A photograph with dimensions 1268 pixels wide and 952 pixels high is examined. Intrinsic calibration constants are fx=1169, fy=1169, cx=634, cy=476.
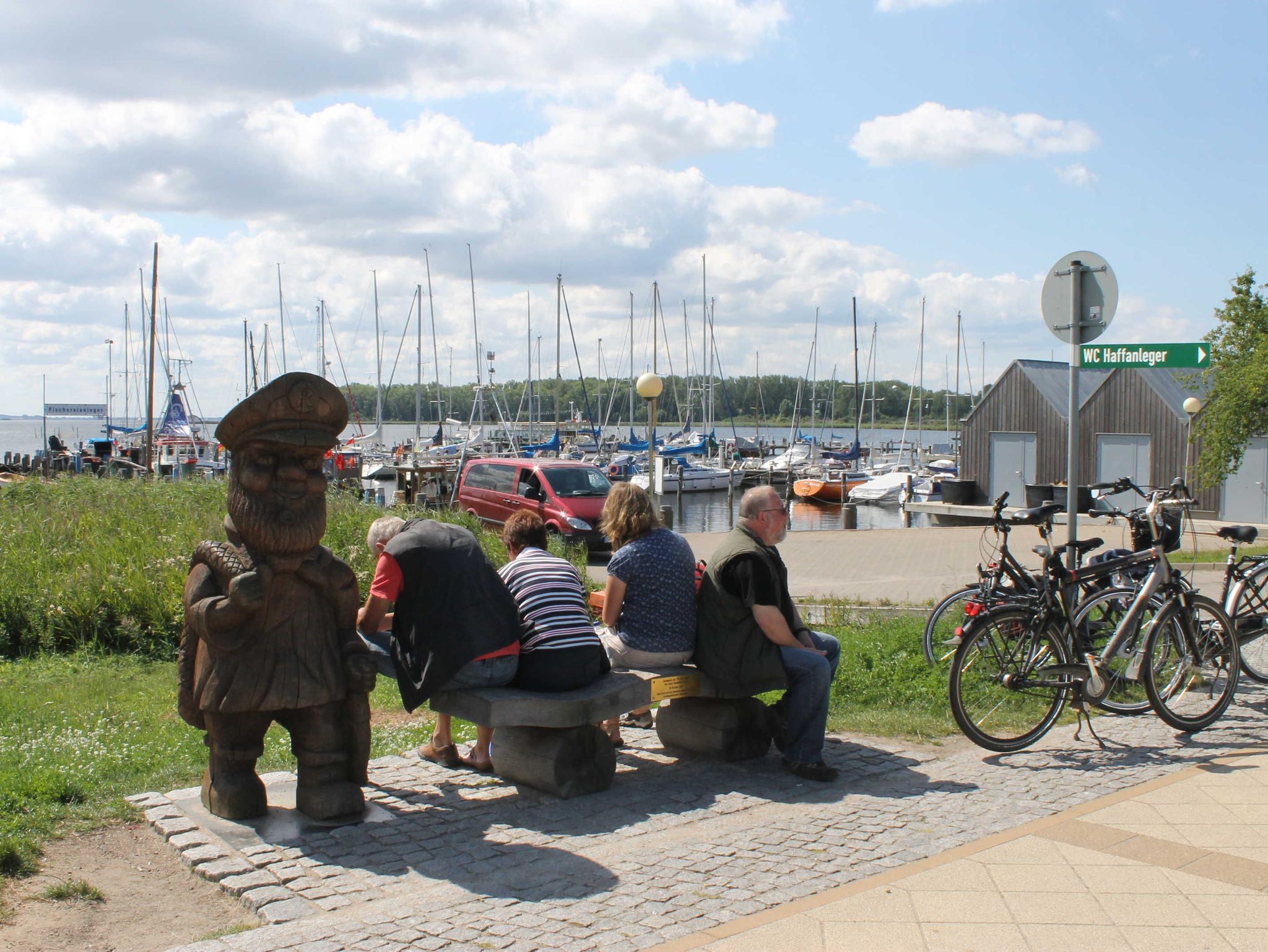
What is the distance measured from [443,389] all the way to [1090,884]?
222 ft

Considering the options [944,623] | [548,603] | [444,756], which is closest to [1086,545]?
[944,623]

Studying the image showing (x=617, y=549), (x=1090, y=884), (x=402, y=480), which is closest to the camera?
(x=1090, y=884)

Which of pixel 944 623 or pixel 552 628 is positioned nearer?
pixel 552 628

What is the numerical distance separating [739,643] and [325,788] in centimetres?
219

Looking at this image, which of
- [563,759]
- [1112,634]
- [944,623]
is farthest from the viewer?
[944,623]

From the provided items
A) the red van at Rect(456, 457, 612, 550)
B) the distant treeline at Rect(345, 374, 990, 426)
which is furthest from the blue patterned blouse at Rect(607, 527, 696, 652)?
the distant treeline at Rect(345, 374, 990, 426)

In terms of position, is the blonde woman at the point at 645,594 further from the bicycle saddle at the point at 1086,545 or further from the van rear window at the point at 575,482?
the van rear window at the point at 575,482

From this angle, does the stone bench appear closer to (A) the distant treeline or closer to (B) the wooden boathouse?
(B) the wooden boathouse

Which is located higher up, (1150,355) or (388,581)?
(1150,355)

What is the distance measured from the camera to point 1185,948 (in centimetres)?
381

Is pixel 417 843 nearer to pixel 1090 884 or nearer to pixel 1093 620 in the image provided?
pixel 1090 884

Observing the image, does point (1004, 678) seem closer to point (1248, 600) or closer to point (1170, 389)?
point (1248, 600)

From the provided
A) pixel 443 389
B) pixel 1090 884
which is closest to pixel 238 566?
pixel 1090 884

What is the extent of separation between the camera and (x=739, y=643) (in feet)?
20.0
